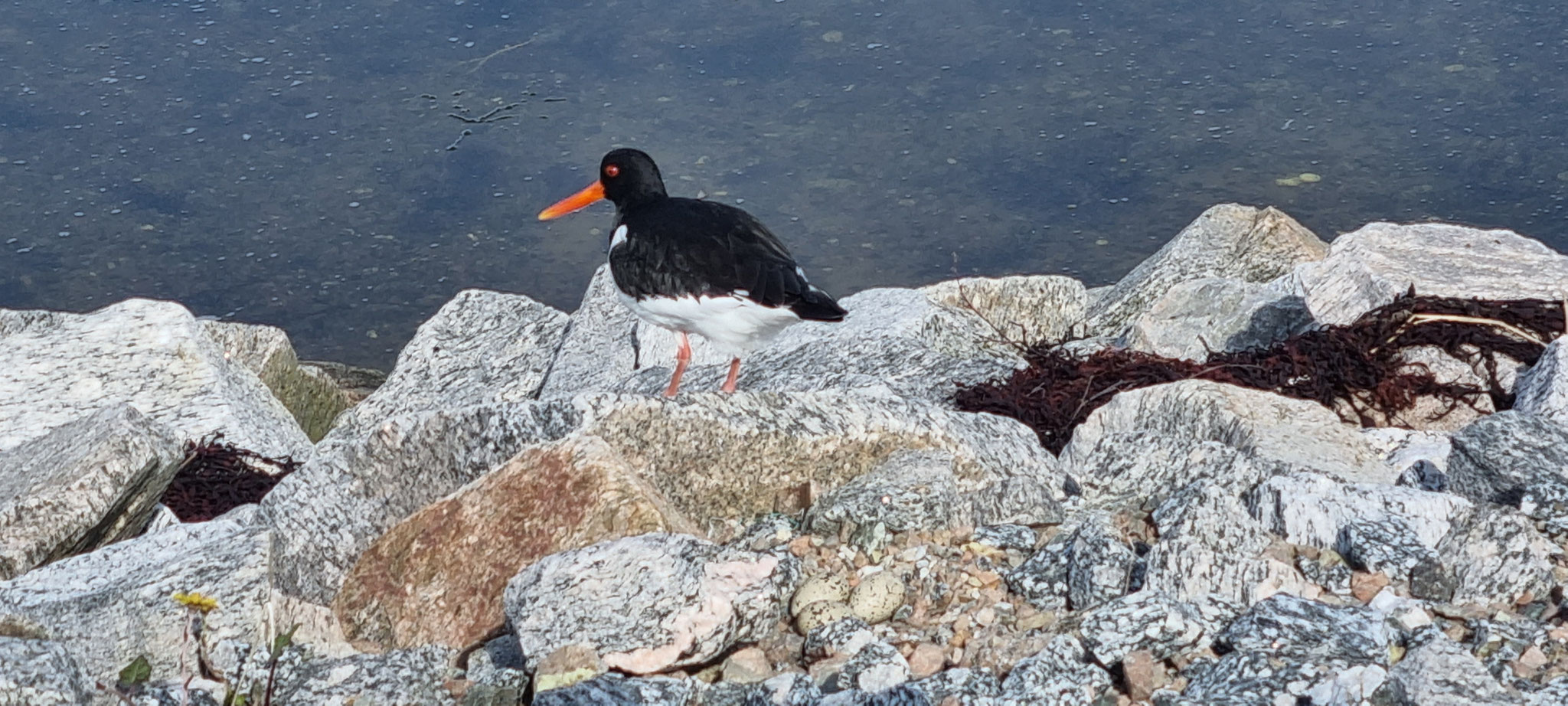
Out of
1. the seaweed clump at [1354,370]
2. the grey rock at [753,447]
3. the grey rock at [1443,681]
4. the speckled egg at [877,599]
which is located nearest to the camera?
the grey rock at [1443,681]

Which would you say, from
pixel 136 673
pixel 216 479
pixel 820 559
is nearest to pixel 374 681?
→ pixel 136 673

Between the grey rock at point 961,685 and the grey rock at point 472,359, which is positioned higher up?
the grey rock at point 961,685

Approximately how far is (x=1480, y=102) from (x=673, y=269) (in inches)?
268

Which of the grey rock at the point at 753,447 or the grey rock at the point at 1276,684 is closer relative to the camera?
the grey rock at the point at 1276,684

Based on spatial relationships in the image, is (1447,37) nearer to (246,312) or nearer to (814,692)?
(246,312)

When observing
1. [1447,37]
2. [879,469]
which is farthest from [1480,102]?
[879,469]

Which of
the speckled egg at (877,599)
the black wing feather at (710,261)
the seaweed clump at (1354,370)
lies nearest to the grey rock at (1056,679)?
the speckled egg at (877,599)

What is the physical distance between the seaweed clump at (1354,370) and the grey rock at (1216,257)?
53.5 inches

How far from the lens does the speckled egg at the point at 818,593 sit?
343 cm

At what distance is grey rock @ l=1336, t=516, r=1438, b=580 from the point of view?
3.37 metres

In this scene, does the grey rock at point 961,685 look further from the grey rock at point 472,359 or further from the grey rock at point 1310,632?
the grey rock at point 472,359

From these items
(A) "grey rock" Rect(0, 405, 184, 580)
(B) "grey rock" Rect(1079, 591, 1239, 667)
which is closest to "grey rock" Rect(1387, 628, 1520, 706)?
(B) "grey rock" Rect(1079, 591, 1239, 667)

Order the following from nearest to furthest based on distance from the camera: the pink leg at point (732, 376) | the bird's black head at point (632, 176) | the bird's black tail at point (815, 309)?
the bird's black tail at point (815, 309)
the pink leg at point (732, 376)
the bird's black head at point (632, 176)

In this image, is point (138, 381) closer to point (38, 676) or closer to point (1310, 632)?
point (38, 676)
